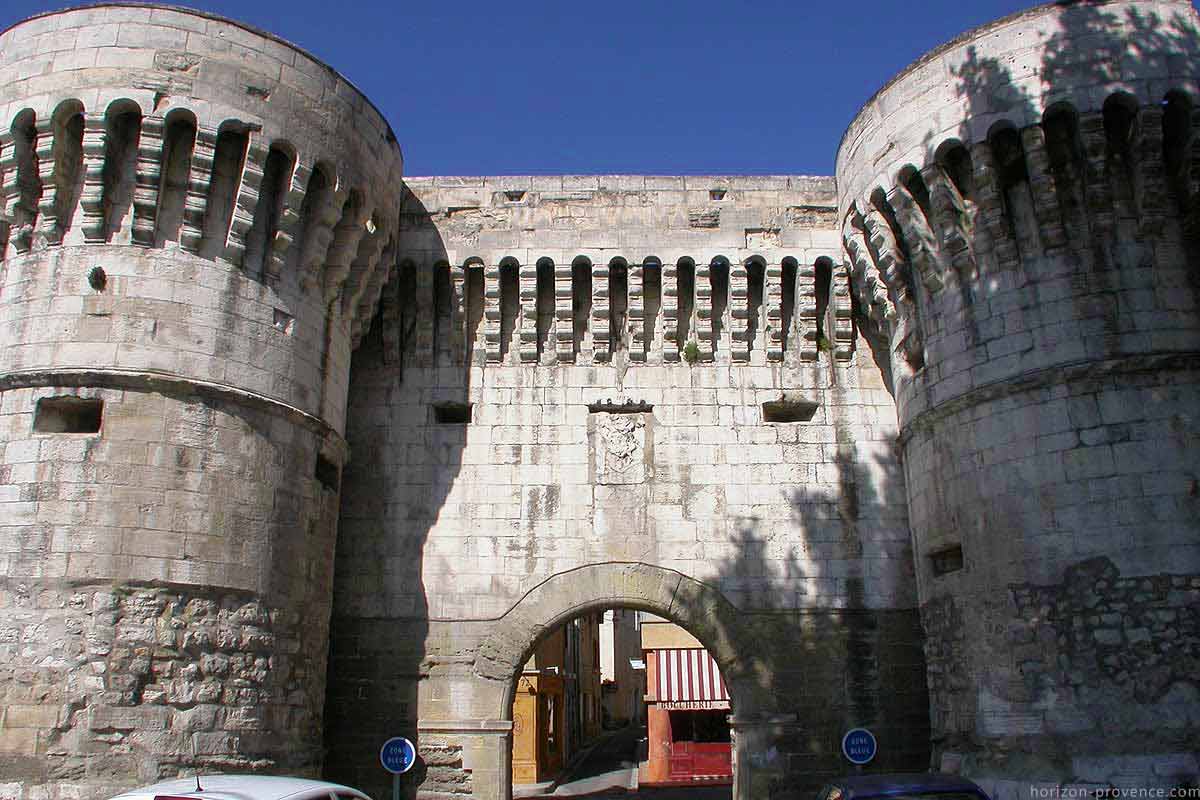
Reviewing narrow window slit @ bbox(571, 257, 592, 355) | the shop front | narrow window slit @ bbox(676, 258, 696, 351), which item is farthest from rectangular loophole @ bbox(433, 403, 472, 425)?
the shop front

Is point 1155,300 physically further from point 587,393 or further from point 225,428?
point 225,428

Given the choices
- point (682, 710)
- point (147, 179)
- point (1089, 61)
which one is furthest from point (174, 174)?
point (682, 710)

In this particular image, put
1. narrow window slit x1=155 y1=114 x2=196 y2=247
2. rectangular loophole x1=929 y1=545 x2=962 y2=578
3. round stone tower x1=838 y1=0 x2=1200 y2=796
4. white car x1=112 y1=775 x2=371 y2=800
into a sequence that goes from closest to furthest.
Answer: white car x1=112 y1=775 x2=371 y2=800 → round stone tower x1=838 y1=0 x2=1200 y2=796 → narrow window slit x1=155 y1=114 x2=196 y2=247 → rectangular loophole x1=929 y1=545 x2=962 y2=578

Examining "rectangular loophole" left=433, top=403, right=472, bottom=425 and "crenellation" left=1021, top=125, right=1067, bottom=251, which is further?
"rectangular loophole" left=433, top=403, right=472, bottom=425

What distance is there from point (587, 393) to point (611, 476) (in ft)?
3.24

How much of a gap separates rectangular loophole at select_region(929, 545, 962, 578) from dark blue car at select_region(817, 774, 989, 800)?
3.03 m

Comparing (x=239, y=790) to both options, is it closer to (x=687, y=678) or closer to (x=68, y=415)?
(x=68, y=415)

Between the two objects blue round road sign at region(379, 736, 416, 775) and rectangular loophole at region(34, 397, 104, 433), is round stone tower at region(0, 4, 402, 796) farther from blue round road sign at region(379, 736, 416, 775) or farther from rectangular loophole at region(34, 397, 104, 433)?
blue round road sign at region(379, 736, 416, 775)

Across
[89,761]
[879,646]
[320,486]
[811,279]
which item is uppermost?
[811,279]

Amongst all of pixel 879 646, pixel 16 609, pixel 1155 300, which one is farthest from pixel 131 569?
pixel 1155 300

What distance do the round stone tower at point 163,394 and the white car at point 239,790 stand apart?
2865 mm

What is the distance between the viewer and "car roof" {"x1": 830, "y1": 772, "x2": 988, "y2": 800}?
5988 millimetres

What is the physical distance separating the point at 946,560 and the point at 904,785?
3600 millimetres

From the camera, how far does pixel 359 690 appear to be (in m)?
9.73
